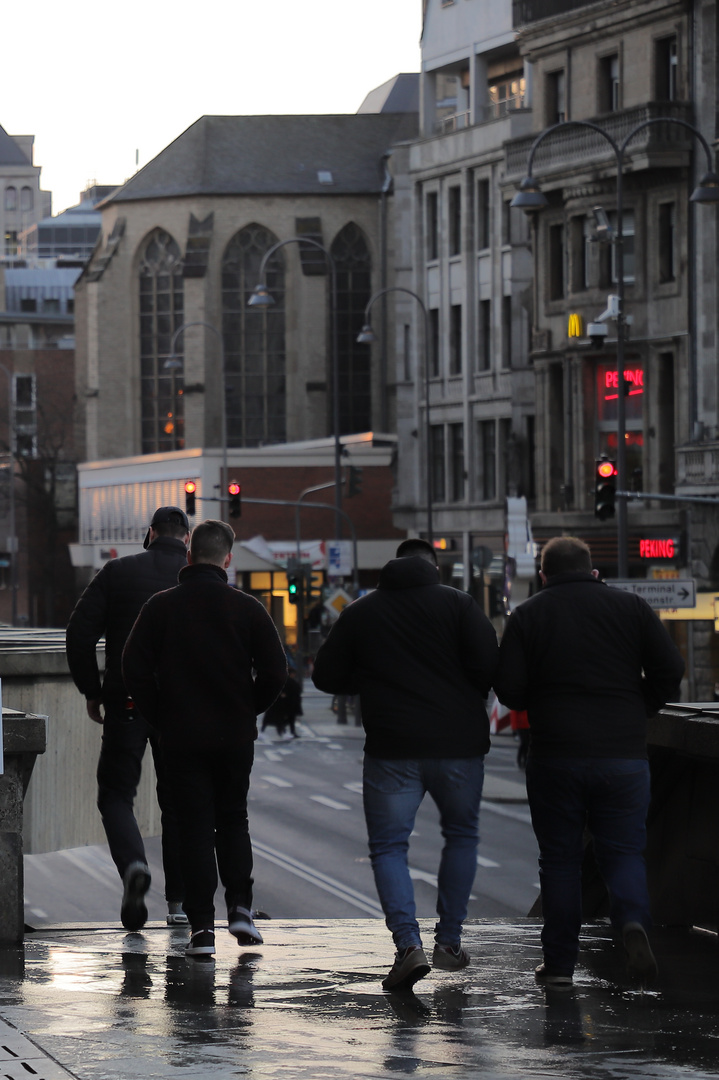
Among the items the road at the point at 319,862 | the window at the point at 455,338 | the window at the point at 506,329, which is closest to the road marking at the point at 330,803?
the road at the point at 319,862

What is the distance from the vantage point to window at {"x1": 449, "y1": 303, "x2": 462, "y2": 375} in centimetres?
6309

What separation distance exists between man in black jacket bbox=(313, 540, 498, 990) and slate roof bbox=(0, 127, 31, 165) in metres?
191

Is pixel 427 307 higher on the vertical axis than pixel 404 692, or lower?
higher

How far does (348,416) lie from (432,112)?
23.9 m

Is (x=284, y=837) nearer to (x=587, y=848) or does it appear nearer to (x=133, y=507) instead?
(x=587, y=848)

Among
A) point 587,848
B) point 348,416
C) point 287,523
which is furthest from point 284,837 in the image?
point 348,416

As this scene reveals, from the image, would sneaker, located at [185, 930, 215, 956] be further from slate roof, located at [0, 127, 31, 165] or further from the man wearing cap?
slate roof, located at [0, 127, 31, 165]

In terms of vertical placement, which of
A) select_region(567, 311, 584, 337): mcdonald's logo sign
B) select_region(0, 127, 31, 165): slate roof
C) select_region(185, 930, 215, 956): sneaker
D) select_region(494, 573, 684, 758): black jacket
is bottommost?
select_region(185, 930, 215, 956): sneaker

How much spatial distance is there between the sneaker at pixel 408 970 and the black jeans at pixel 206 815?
0.95m

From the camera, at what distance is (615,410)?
1857 inches

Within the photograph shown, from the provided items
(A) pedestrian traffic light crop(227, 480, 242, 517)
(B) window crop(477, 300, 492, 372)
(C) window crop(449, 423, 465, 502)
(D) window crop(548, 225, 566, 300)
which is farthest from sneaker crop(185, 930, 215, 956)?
(C) window crop(449, 423, 465, 502)

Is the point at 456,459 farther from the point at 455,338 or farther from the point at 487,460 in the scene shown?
the point at 455,338

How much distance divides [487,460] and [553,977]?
54176 millimetres

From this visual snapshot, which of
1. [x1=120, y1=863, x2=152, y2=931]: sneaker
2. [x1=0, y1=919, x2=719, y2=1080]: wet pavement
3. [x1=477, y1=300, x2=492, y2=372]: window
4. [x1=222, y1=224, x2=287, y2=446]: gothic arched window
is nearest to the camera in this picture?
[x1=0, y1=919, x2=719, y2=1080]: wet pavement
